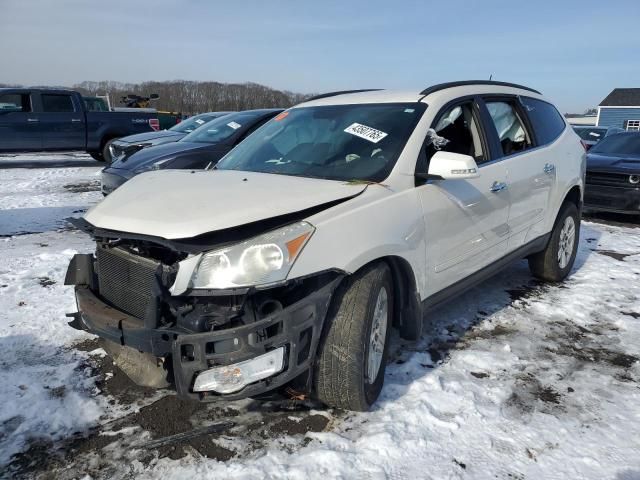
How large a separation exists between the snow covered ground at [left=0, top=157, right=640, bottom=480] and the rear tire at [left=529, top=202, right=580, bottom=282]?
613mm

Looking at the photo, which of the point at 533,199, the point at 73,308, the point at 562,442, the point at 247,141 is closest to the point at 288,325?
the point at 562,442

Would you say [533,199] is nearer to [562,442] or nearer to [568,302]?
[568,302]

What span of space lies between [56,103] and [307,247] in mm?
13603

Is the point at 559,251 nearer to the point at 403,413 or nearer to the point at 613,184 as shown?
the point at 403,413

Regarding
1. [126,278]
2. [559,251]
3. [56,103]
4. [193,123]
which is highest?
[56,103]

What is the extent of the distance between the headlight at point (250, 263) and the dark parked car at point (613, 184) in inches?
287

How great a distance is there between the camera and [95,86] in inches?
2255

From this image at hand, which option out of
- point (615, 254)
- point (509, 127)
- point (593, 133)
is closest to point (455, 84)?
point (509, 127)

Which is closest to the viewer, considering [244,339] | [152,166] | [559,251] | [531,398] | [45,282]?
[244,339]

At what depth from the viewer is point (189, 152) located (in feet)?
22.1

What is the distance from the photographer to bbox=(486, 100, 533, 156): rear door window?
4066mm

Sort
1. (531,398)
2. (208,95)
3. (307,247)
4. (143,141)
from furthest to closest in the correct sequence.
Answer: (208,95)
(143,141)
(531,398)
(307,247)

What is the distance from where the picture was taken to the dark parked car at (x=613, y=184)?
25.9 ft

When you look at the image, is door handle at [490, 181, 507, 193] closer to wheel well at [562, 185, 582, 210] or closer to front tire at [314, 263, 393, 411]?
front tire at [314, 263, 393, 411]
